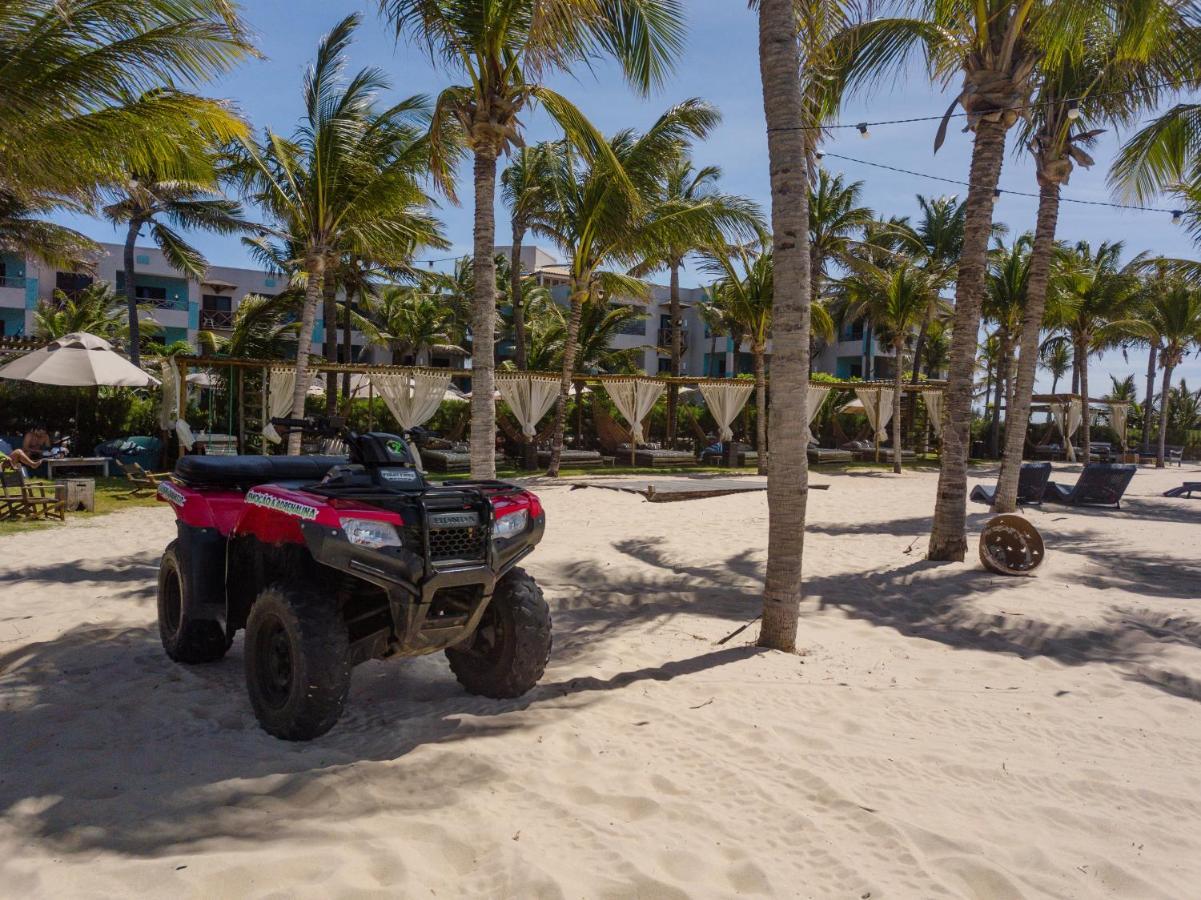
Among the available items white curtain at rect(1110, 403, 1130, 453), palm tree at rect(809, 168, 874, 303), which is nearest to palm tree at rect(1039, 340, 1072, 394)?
white curtain at rect(1110, 403, 1130, 453)

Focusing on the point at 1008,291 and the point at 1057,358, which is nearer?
the point at 1008,291

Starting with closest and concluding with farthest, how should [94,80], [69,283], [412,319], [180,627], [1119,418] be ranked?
[180,627] < [94,80] < [412,319] < [1119,418] < [69,283]

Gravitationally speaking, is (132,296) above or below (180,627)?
above

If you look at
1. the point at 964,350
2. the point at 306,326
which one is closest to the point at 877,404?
the point at 964,350

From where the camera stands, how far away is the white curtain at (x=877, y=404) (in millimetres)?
23984

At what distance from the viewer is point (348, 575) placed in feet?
11.5

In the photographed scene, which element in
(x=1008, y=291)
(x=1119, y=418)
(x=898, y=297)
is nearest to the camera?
(x=898, y=297)

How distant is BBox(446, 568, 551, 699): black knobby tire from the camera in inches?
149

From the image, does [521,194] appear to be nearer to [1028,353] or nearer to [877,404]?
[877,404]

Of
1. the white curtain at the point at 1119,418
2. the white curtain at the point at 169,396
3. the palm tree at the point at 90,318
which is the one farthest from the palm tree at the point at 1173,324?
the palm tree at the point at 90,318

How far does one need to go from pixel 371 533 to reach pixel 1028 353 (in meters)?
→ 10.4

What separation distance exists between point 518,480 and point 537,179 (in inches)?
420

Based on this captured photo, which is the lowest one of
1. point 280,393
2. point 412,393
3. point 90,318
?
point 280,393

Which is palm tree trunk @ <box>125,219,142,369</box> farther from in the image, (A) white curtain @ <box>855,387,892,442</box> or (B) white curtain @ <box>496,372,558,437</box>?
(A) white curtain @ <box>855,387,892,442</box>
